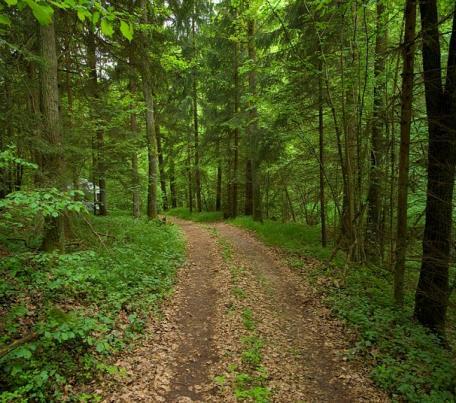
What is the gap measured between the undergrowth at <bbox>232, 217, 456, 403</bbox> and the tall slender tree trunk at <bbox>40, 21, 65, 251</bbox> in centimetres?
624

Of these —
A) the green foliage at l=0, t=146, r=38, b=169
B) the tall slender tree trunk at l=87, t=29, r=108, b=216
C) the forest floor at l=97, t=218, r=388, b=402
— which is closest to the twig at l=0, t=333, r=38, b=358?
the forest floor at l=97, t=218, r=388, b=402

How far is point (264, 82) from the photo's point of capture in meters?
13.7

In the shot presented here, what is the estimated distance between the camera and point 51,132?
21.8 ft

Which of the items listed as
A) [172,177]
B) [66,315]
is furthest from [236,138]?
[66,315]

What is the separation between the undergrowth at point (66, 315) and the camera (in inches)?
150

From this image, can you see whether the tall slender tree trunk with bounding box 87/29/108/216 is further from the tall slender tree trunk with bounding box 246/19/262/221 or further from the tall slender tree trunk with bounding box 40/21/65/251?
the tall slender tree trunk with bounding box 246/19/262/221

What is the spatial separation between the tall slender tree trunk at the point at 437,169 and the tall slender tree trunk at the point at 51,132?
7192mm

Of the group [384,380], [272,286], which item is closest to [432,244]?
[384,380]

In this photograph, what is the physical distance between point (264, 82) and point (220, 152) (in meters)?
7.36

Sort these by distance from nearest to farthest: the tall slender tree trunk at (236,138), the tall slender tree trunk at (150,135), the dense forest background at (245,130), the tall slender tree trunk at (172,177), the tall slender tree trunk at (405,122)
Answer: the dense forest background at (245,130) → the tall slender tree trunk at (405,122) → the tall slender tree trunk at (150,135) → the tall slender tree trunk at (236,138) → the tall slender tree trunk at (172,177)

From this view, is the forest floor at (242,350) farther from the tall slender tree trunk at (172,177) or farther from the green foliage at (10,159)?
the tall slender tree trunk at (172,177)

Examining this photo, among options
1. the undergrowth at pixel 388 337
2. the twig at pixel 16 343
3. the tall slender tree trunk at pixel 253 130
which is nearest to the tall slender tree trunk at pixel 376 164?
the undergrowth at pixel 388 337

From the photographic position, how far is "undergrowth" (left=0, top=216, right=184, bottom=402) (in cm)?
381

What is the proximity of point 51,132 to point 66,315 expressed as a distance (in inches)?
157
